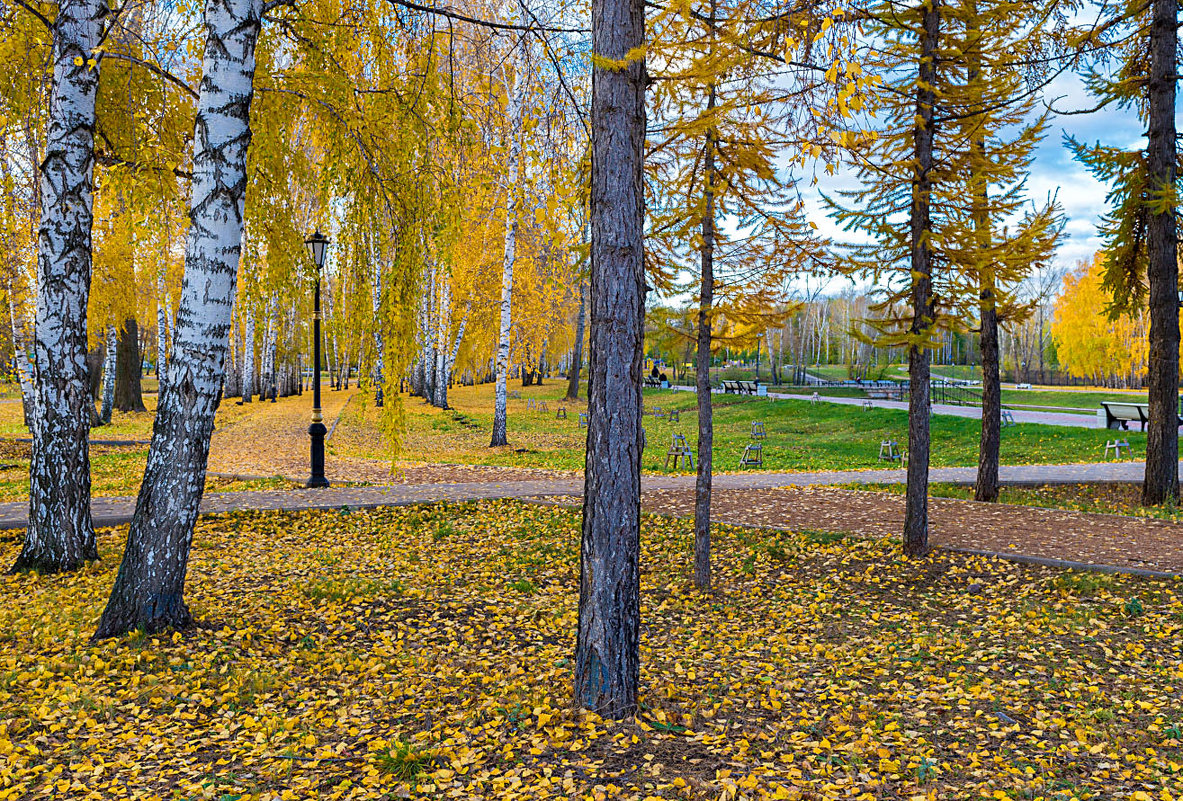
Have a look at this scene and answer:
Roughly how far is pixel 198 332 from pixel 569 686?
3.29 meters

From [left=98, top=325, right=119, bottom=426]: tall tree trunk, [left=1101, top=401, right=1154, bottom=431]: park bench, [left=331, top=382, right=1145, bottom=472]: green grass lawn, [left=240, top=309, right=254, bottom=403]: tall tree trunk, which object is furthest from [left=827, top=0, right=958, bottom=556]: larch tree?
[left=240, top=309, right=254, bottom=403]: tall tree trunk

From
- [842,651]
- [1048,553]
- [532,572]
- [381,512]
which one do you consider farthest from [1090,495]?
[381,512]

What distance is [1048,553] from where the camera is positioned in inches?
285

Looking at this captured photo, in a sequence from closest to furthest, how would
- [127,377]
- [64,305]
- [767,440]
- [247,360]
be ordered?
[64,305], [767,440], [127,377], [247,360]

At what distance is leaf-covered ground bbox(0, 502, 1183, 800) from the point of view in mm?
3312

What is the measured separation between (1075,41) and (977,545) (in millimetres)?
7186

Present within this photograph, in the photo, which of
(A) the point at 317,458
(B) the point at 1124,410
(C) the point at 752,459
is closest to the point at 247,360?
(A) the point at 317,458

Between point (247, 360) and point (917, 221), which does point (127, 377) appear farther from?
point (917, 221)

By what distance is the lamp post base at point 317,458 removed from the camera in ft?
35.7

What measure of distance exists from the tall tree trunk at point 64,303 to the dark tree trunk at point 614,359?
4399 mm

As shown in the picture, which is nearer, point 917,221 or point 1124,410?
point 917,221

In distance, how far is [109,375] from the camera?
71.9 ft

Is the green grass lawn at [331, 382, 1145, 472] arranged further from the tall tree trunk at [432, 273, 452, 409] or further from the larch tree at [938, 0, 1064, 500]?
the larch tree at [938, 0, 1064, 500]

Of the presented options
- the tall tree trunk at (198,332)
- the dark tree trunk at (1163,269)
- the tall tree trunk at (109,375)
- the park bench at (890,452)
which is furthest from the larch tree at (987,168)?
the tall tree trunk at (109,375)
